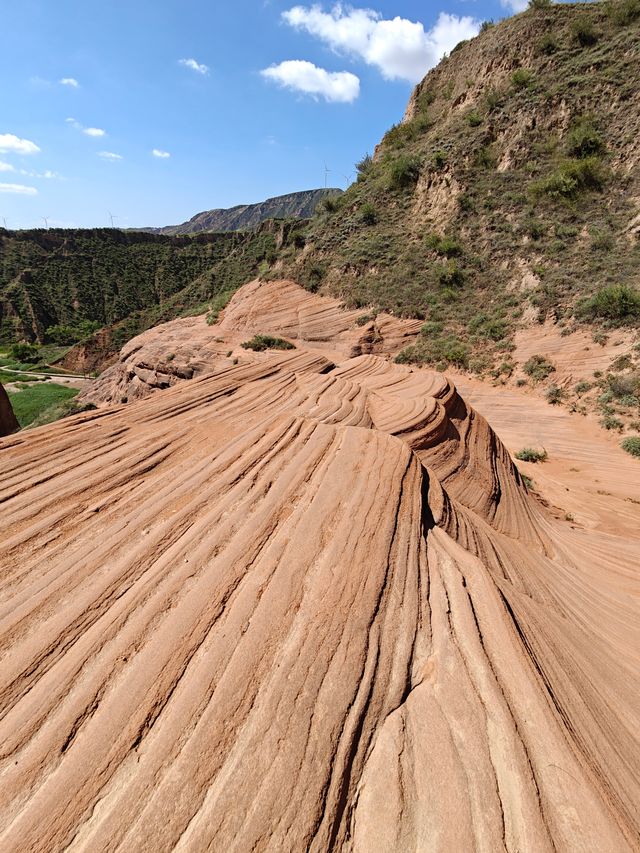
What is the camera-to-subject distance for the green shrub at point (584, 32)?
22.2 m

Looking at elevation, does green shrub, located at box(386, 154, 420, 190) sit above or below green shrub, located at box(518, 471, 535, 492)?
above

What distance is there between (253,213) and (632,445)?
14906 centimetres

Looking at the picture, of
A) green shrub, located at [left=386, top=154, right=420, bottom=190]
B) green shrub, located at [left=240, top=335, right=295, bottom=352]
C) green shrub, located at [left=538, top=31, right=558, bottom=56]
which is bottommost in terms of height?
green shrub, located at [left=240, top=335, right=295, bottom=352]

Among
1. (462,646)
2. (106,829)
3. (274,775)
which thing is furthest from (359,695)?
(106,829)

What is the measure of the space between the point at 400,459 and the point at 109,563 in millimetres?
3228

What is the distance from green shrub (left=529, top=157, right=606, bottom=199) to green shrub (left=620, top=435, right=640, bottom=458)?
15367 millimetres

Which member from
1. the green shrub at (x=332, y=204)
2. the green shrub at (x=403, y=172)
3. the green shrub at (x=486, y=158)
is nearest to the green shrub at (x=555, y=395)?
the green shrub at (x=486, y=158)

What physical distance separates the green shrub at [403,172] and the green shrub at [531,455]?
22.9 meters

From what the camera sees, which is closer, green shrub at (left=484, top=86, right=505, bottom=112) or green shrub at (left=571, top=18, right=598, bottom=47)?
green shrub at (left=571, top=18, right=598, bottom=47)

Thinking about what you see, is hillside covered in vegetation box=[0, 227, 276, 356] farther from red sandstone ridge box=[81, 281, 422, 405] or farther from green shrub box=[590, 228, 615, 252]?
green shrub box=[590, 228, 615, 252]

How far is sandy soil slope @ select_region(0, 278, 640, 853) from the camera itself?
1765 mm

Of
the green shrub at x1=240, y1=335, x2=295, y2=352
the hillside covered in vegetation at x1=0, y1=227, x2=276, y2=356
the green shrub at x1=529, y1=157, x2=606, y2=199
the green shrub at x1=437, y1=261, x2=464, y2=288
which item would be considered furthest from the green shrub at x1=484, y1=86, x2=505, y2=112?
the hillside covered in vegetation at x1=0, y1=227, x2=276, y2=356

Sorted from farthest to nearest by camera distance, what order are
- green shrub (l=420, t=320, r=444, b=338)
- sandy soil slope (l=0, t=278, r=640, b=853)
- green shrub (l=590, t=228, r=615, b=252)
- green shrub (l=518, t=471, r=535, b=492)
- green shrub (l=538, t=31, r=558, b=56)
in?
green shrub (l=538, t=31, r=558, b=56) < green shrub (l=420, t=320, r=444, b=338) < green shrub (l=590, t=228, r=615, b=252) < green shrub (l=518, t=471, r=535, b=492) < sandy soil slope (l=0, t=278, r=640, b=853)

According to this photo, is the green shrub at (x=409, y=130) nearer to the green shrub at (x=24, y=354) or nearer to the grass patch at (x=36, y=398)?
the grass patch at (x=36, y=398)
